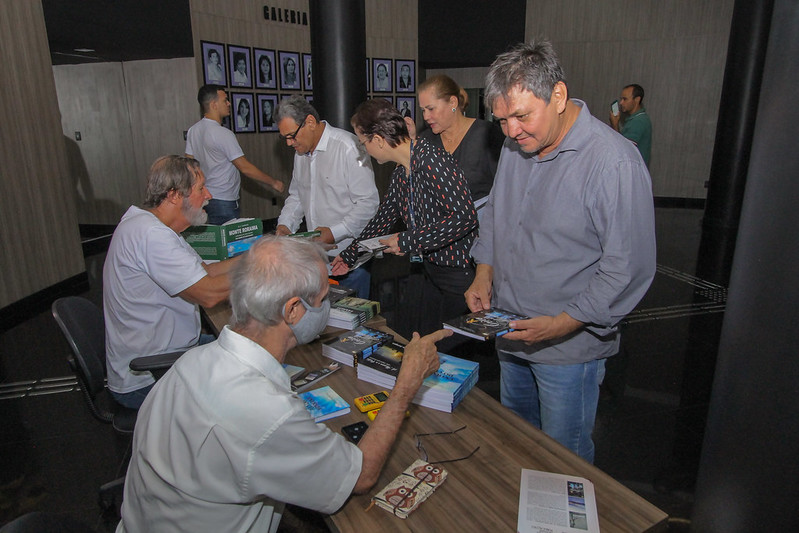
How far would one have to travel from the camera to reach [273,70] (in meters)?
8.94

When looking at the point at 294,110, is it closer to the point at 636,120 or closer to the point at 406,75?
the point at 636,120

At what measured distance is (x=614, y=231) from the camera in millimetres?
1683

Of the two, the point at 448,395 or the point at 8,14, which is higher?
the point at 8,14

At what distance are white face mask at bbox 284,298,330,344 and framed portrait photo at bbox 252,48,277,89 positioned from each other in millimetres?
8165

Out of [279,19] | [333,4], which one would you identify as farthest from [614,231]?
[279,19]

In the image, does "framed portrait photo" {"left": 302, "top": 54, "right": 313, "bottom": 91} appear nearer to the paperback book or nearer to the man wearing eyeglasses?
the man wearing eyeglasses

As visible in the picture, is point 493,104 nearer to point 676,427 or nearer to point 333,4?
point 676,427

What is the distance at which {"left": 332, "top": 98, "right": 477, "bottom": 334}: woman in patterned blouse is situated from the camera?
2.55 metres

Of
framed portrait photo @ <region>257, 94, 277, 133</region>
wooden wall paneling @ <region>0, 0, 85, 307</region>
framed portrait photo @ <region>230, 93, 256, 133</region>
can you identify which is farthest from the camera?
framed portrait photo @ <region>257, 94, 277, 133</region>

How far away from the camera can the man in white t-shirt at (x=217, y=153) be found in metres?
5.63

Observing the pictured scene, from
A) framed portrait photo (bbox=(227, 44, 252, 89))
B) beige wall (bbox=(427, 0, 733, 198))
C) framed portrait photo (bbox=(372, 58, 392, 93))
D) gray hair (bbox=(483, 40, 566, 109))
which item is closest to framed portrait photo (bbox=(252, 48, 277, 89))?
framed portrait photo (bbox=(227, 44, 252, 89))

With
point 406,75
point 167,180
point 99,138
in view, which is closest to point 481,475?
point 167,180

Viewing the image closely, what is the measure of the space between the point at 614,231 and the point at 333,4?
4120mm

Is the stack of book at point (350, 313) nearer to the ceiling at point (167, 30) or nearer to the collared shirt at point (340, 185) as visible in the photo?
the collared shirt at point (340, 185)
